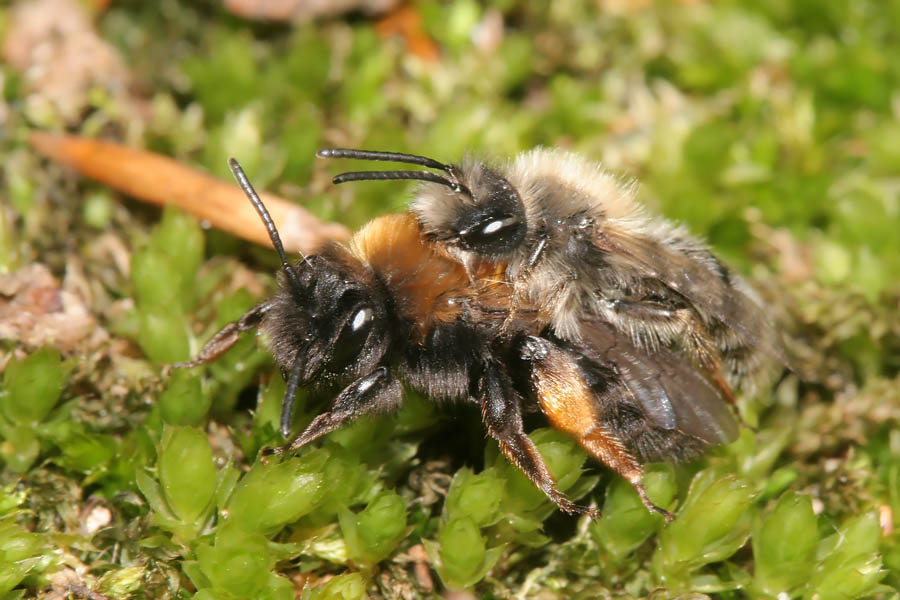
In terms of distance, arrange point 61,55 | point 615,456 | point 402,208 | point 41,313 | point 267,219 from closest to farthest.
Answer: point 615,456 → point 267,219 → point 41,313 → point 402,208 → point 61,55

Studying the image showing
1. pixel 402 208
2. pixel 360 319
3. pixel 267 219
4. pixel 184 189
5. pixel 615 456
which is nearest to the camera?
pixel 360 319

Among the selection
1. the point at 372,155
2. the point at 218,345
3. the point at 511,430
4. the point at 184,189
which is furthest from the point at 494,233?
the point at 184,189

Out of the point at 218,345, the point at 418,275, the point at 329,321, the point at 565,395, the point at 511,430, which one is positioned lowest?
the point at 218,345

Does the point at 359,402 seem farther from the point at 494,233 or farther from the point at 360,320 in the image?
the point at 494,233

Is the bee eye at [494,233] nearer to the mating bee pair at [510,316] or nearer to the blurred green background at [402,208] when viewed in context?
the mating bee pair at [510,316]

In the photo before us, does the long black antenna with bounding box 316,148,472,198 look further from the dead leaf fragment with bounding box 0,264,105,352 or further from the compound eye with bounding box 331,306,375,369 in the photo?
the dead leaf fragment with bounding box 0,264,105,352
